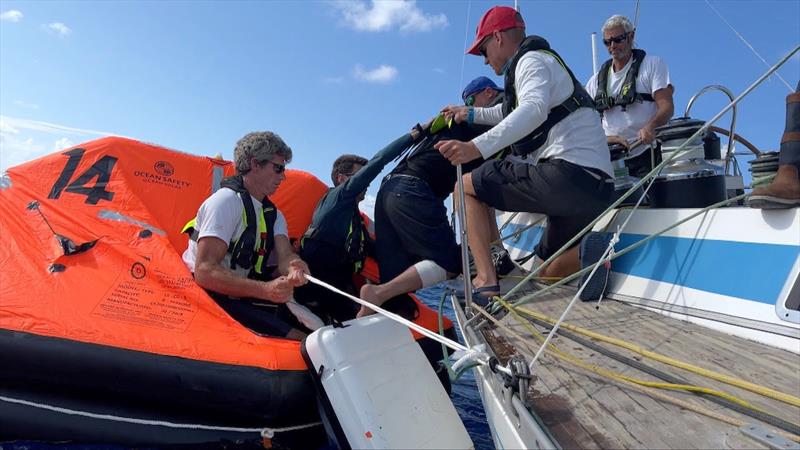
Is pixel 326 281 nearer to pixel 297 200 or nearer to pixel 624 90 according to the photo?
pixel 297 200

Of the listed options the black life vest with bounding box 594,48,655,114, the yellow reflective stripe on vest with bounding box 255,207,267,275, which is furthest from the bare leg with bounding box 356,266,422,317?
the black life vest with bounding box 594,48,655,114

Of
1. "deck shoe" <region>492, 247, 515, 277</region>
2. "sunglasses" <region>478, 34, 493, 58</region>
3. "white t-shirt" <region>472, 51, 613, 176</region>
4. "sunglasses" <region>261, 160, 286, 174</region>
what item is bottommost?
"deck shoe" <region>492, 247, 515, 277</region>

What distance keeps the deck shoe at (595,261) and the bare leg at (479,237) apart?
0.66 metres

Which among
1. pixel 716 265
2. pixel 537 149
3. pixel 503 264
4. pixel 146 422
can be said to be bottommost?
pixel 146 422

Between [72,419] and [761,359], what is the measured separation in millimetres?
3495

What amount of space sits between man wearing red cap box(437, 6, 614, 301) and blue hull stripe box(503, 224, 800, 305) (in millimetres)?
285

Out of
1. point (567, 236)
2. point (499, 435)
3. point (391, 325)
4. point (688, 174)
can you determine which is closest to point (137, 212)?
point (391, 325)

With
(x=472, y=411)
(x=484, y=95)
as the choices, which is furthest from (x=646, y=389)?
(x=484, y=95)

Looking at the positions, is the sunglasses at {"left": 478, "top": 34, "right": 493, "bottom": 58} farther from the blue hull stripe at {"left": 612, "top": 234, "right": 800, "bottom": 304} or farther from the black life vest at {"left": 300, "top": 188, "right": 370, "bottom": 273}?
the blue hull stripe at {"left": 612, "top": 234, "right": 800, "bottom": 304}

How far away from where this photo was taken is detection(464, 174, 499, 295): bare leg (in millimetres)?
3557

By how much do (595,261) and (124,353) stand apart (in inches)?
120

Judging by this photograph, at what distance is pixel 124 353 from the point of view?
267 centimetres

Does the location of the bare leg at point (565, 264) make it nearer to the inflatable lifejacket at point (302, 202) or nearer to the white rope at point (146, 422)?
the inflatable lifejacket at point (302, 202)

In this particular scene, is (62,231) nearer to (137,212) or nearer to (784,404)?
(137,212)
